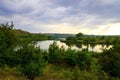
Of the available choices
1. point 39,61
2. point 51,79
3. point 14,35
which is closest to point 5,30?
point 14,35

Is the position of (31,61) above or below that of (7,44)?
below

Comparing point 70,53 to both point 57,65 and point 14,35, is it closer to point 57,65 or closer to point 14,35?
point 57,65

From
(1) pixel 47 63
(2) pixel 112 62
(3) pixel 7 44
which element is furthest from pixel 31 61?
(2) pixel 112 62

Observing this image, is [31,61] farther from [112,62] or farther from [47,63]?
[112,62]

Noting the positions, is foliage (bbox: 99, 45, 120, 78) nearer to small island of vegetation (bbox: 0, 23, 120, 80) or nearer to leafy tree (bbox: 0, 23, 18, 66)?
small island of vegetation (bbox: 0, 23, 120, 80)

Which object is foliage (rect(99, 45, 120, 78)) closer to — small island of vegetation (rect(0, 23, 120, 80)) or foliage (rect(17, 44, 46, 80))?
small island of vegetation (rect(0, 23, 120, 80))

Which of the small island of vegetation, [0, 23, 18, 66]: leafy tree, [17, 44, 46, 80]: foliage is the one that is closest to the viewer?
[17, 44, 46, 80]: foliage

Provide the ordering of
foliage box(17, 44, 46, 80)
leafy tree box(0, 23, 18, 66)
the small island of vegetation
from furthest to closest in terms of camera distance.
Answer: leafy tree box(0, 23, 18, 66) < the small island of vegetation < foliage box(17, 44, 46, 80)

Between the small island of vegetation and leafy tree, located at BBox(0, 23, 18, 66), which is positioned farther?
leafy tree, located at BBox(0, 23, 18, 66)

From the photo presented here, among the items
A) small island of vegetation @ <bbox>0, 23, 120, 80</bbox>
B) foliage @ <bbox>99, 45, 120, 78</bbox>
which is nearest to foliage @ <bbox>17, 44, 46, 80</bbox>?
small island of vegetation @ <bbox>0, 23, 120, 80</bbox>

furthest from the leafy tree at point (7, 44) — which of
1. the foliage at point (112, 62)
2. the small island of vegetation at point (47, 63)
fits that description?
the foliage at point (112, 62)

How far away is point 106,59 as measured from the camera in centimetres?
2827

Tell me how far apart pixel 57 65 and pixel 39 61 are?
6.79m

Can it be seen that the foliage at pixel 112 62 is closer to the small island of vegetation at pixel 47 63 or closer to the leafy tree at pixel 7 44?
the small island of vegetation at pixel 47 63
